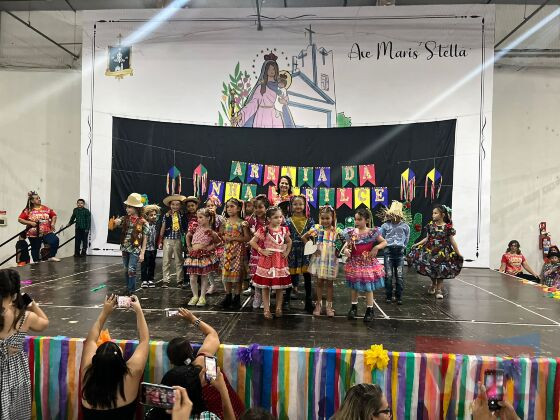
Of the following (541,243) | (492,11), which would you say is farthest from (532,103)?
(541,243)

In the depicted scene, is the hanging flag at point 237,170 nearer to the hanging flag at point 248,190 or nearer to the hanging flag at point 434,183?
the hanging flag at point 248,190

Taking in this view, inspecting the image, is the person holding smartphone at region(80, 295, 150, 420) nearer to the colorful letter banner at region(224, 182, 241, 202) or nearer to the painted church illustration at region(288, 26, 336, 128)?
the colorful letter banner at region(224, 182, 241, 202)

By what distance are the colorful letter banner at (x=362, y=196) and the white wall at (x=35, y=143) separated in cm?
790

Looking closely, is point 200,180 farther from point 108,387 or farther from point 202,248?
point 108,387

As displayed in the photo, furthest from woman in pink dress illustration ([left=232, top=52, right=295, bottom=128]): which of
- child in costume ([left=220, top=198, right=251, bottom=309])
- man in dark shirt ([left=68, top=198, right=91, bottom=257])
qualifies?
child in costume ([left=220, top=198, right=251, bottom=309])

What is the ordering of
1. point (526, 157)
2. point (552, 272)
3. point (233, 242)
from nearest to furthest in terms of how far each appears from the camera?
1. point (233, 242)
2. point (552, 272)
3. point (526, 157)

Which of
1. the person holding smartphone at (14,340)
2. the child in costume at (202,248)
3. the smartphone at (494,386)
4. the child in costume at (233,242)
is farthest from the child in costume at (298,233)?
the person holding smartphone at (14,340)

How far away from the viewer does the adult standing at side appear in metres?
8.20

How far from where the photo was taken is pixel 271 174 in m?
9.76

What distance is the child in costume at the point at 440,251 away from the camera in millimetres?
5457

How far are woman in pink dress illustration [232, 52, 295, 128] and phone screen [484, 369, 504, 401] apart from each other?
801 centimetres

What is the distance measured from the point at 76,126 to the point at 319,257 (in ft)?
32.2

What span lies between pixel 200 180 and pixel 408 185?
199 inches

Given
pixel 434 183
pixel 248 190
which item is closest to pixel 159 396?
pixel 248 190
